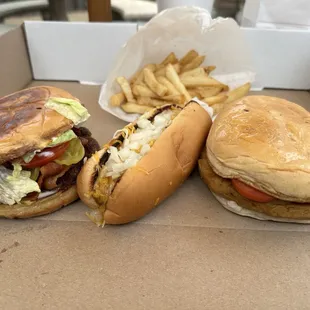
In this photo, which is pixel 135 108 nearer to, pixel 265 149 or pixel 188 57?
pixel 188 57

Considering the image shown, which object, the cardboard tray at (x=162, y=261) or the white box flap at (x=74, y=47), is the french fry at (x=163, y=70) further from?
the cardboard tray at (x=162, y=261)

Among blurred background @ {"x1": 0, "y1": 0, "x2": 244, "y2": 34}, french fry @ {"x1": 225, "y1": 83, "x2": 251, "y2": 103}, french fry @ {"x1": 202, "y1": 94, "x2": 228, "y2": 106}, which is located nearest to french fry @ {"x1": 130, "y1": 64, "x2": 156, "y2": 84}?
french fry @ {"x1": 202, "y1": 94, "x2": 228, "y2": 106}

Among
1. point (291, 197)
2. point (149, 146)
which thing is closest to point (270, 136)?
point (291, 197)

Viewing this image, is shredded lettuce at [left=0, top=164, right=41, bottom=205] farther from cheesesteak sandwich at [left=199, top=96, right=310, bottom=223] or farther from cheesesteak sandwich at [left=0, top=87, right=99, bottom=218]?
cheesesteak sandwich at [left=199, top=96, right=310, bottom=223]

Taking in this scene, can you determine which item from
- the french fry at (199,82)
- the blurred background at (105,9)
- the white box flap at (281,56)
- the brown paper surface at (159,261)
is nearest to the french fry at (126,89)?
the french fry at (199,82)

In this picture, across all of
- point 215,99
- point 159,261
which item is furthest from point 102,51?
point 159,261

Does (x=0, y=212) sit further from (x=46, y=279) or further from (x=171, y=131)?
(x=171, y=131)
